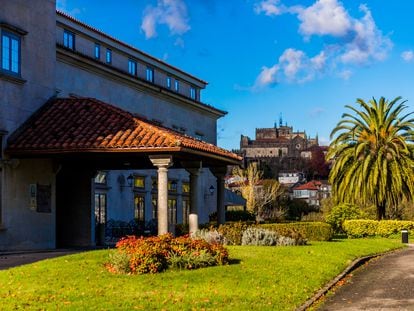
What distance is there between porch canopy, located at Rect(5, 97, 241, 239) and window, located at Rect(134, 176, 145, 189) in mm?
14946

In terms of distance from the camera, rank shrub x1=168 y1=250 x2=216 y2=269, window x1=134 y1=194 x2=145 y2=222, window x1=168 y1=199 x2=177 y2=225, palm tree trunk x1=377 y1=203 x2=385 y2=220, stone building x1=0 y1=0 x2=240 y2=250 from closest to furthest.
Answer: shrub x1=168 y1=250 x2=216 y2=269, stone building x1=0 y1=0 x2=240 y2=250, window x1=134 y1=194 x2=145 y2=222, window x1=168 y1=199 x2=177 y2=225, palm tree trunk x1=377 y1=203 x2=385 y2=220

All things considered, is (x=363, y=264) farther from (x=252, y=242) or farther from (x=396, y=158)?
(x=396, y=158)

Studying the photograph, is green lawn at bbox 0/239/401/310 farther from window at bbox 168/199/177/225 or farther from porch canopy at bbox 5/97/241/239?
window at bbox 168/199/177/225

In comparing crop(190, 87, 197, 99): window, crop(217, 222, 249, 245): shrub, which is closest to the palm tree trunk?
crop(190, 87, 197, 99): window

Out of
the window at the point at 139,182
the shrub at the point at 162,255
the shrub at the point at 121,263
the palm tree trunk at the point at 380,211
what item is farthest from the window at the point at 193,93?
the shrub at the point at 121,263

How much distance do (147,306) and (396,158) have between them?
37609 millimetres

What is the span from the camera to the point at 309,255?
21750 mm

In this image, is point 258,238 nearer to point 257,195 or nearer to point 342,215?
point 342,215

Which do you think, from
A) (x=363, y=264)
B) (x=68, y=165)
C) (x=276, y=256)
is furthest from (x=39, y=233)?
(x=363, y=264)

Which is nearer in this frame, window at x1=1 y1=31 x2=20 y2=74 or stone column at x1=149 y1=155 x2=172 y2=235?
stone column at x1=149 y1=155 x2=172 y2=235

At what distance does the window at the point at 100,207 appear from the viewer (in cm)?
3819

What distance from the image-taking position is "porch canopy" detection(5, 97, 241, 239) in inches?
898

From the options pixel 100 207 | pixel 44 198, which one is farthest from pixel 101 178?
pixel 44 198

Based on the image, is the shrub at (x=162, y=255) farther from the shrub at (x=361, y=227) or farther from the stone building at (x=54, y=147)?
the shrub at (x=361, y=227)
